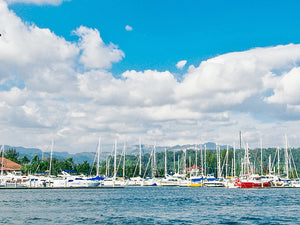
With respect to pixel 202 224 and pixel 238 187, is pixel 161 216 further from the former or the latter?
pixel 238 187

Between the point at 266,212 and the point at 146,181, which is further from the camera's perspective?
the point at 146,181

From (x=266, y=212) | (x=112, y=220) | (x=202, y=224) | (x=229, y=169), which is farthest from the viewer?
(x=229, y=169)

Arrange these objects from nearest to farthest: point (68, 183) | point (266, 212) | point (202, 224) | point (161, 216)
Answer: point (202, 224) < point (161, 216) < point (266, 212) < point (68, 183)

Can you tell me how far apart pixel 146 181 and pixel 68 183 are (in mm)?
50511

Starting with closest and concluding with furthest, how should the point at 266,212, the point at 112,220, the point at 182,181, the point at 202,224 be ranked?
the point at 202,224
the point at 112,220
the point at 266,212
the point at 182,181

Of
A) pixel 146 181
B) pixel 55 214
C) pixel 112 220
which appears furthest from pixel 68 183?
pixel 112 220

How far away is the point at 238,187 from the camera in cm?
13050

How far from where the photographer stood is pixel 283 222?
4625cm

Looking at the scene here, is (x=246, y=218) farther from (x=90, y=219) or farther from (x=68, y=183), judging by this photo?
(x=68, y=183)

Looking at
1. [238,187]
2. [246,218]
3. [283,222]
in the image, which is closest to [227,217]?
[246,218]

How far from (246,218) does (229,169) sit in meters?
150

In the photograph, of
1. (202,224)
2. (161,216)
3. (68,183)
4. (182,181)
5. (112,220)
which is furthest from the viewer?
(182,181)

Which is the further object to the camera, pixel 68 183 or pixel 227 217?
pixel 68 183

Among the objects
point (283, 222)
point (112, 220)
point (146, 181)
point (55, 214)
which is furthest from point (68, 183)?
point (283, 222)
